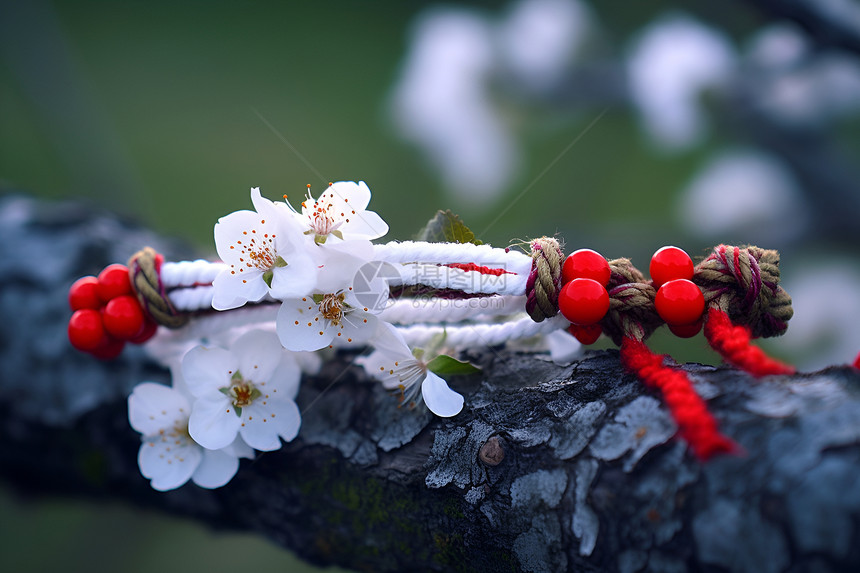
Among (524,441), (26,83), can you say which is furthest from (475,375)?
(26,83)

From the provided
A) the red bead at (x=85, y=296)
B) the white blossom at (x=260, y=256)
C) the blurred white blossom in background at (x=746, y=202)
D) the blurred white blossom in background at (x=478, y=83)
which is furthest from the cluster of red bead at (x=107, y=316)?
the blurred white blossom in background at (x=478, y=83)

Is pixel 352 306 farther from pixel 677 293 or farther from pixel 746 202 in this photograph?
pixel 746 202

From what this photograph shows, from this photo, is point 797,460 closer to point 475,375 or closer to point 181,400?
point 475,375

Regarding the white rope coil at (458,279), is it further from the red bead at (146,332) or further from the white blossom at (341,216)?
the red bead at (146,332)

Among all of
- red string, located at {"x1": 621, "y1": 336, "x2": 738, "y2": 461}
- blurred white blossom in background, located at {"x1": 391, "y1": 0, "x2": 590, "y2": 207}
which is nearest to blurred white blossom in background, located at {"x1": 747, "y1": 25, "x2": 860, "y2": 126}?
blurred white blossom in background, located at {"x1": 391, "y1": 0, "x2": 590, "y2": 207}

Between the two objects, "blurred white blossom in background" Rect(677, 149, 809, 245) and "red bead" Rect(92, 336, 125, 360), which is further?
"blurred white blossom in background" Rect(677, 149, 809, 245)

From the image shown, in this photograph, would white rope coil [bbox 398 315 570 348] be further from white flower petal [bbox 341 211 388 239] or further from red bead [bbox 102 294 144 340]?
red bead [bbox 102 294 144 340]

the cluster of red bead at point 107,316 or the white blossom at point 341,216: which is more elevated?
the white blossom at point 341,216
